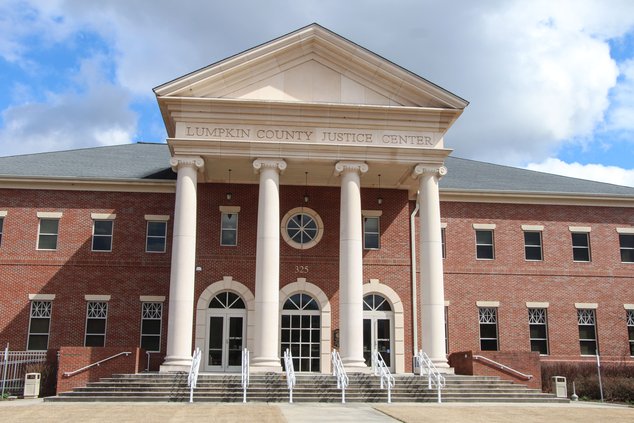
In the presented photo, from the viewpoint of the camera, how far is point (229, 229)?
90.7 feet

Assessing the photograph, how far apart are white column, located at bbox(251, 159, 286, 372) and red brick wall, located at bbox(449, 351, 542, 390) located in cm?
647

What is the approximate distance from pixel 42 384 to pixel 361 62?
15.5 metres

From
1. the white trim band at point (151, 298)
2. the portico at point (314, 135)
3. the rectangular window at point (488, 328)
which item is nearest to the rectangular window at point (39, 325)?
the white trim band at point (151, 298)

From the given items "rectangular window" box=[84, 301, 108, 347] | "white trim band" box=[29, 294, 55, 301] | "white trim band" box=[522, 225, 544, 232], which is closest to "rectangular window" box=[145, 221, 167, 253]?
"rectangular window" box=[84, 301, 108, 347]

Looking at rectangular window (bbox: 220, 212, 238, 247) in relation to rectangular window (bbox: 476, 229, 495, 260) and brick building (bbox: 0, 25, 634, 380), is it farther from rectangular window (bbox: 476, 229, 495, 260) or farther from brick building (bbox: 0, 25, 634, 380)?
rectangular window (bbox: 476, 229, 495, 260)

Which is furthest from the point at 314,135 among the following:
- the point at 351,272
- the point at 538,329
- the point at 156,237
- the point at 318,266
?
the point at 538,329

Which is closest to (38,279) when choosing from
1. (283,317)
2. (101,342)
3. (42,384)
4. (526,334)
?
(101,342)

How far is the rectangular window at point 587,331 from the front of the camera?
1141 inches

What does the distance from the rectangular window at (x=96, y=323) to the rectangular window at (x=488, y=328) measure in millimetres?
15088

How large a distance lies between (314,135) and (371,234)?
19.1 ft

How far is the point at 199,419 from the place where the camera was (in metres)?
14.6

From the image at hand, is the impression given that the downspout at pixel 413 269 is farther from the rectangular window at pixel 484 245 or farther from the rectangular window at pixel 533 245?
the rectangular window at pixel 533 245

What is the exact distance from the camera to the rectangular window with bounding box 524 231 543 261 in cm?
2978

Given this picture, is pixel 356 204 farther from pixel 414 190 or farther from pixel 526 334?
pixel 526 334
